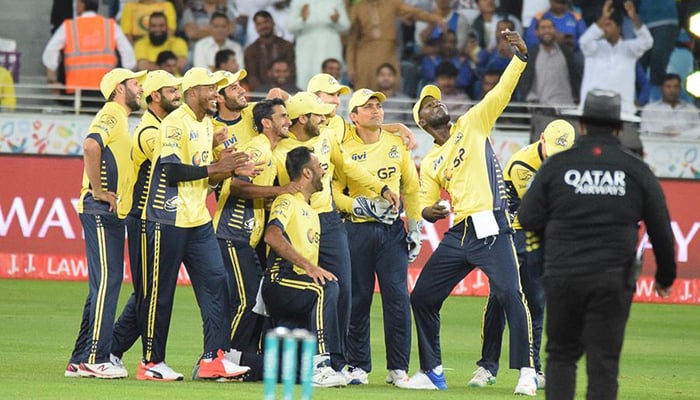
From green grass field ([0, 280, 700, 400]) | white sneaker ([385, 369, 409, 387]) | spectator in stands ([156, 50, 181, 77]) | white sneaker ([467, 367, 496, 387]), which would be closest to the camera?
green grass field ([0, 280, 700, 400])

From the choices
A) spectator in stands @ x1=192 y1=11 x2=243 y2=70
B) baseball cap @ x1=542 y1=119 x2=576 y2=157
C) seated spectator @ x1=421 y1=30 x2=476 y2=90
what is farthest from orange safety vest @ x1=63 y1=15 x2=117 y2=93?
baseball cap @ x1=542 y1=119 x2=576 y2=157

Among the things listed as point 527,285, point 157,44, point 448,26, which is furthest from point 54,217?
point 527,285

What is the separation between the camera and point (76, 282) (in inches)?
870

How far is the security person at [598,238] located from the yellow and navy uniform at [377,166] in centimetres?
435

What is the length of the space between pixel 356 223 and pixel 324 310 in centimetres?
119

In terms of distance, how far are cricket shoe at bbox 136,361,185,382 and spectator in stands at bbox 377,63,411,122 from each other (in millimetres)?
11375

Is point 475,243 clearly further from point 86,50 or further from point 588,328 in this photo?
point 86,50

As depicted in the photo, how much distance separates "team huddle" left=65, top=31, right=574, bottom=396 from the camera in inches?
472

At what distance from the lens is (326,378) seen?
12016mm

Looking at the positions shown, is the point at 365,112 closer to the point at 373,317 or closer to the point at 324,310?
the point at 324,310

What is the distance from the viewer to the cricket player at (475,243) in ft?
39.5

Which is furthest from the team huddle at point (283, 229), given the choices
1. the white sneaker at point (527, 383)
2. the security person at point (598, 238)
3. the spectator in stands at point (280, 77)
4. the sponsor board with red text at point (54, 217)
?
the spectator in stands at point (280, 77)

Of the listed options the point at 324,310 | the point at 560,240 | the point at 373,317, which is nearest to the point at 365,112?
the point at 324,310

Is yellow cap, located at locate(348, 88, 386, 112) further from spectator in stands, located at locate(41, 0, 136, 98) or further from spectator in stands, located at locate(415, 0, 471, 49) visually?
spectator in stands, located at locate(415, 0, 471, 49)
